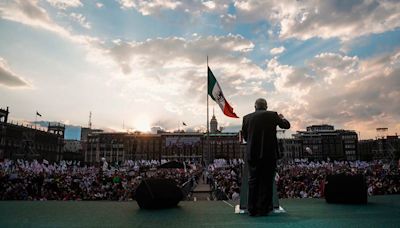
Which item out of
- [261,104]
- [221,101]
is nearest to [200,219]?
[261,104]

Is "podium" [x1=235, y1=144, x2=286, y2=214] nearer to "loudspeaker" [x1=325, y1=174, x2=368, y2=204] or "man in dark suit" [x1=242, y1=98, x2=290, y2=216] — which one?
"man in dark suit" [x1=242, y1=98, x2=290, y2=216]

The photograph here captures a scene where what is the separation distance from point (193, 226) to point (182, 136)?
127 meters

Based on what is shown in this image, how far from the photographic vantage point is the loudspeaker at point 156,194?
20.0ft

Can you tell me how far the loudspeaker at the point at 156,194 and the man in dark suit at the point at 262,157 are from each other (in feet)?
6.13

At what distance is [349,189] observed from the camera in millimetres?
6559

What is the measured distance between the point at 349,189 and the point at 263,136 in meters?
2.77

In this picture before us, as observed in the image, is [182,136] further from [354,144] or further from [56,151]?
[354,144]

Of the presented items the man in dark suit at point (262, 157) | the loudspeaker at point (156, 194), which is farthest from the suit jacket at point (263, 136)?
the loudspeaker at point (156, 194)

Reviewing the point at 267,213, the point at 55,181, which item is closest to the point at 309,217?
→ the point at 267,213

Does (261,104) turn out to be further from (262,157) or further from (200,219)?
(200,219)

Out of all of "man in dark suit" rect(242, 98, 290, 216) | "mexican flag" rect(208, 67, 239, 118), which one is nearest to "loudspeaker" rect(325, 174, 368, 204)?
"man in dark suit" rect(242, 98, 290, 216)

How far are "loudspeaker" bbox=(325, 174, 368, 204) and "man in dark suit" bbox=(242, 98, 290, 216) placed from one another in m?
2.27

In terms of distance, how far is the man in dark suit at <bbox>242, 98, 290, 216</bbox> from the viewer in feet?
16.7

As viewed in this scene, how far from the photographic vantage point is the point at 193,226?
417cm
